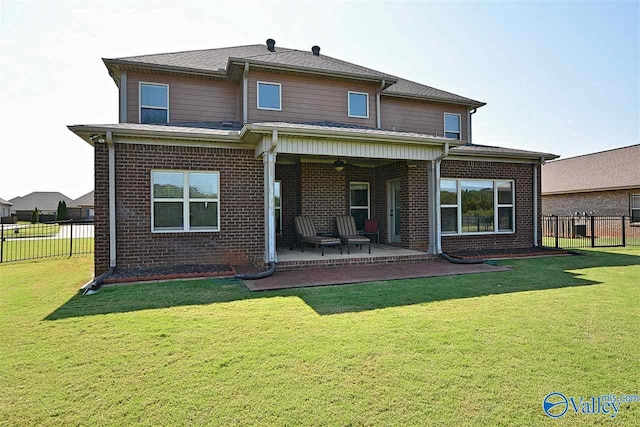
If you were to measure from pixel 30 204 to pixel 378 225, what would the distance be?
68318 mm

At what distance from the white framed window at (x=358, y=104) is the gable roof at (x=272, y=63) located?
61 centimetres

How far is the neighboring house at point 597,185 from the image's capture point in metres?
18.9

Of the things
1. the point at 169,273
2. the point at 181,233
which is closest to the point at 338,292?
the point at 169,273

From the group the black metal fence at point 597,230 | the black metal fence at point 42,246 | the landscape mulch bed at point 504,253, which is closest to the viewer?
the landscape mulch bed at point 504,253

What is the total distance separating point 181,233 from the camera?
8672 mm

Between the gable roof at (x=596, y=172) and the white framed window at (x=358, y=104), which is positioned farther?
the gable roof at (x=596, y=172)

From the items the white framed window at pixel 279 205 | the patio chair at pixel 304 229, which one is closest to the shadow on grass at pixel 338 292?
the patio chair at pixel 304 229

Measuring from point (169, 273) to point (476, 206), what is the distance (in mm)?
8890

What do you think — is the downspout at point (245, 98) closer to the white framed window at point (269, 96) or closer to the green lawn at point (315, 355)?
the white framed window at point (269, 96)

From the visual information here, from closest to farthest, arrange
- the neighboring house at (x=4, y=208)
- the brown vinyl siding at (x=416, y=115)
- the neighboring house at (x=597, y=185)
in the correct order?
the brown vinyl siding at (x=416, y=115) → the neighboring house at (x=597, y=185) → the neighboring house at (x=4, y=208)

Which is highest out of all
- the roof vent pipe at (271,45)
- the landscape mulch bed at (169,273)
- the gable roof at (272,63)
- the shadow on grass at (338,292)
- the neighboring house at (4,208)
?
the roof vent pipe at (271,45)

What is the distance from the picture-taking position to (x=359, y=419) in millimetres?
2525

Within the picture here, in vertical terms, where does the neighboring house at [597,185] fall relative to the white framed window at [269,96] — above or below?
below

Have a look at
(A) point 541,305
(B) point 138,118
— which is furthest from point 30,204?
(A) point 541,305
